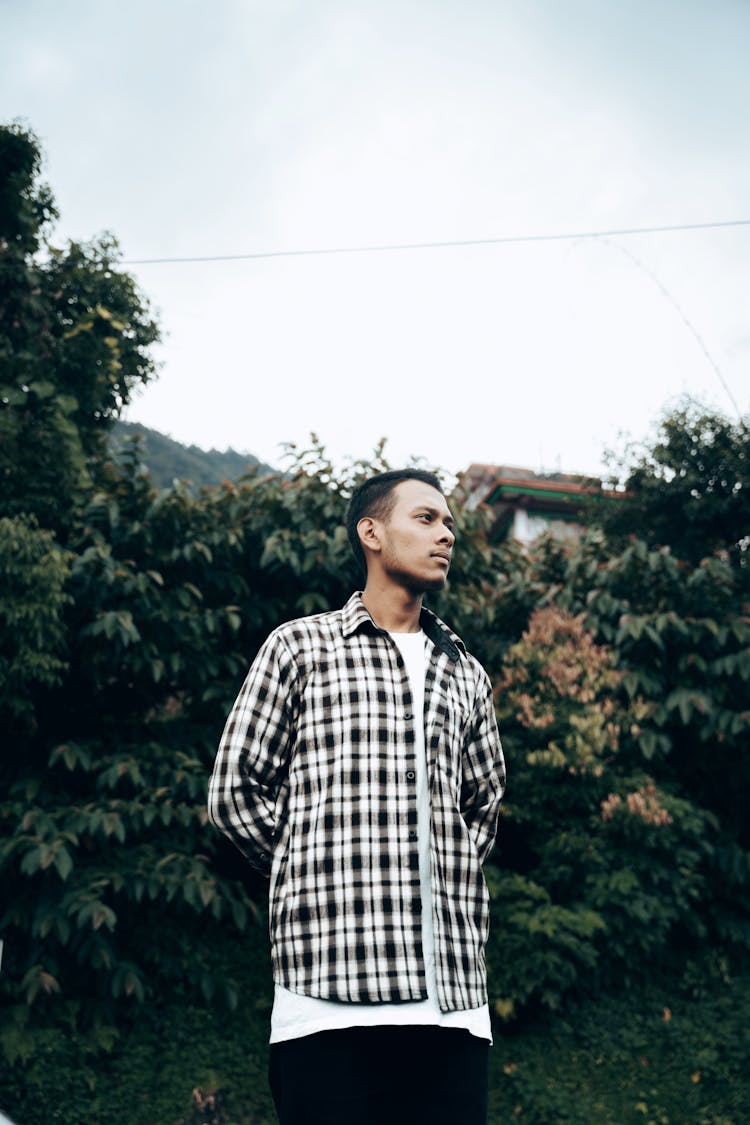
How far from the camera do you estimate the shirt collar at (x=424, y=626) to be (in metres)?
1.91

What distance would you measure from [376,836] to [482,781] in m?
0.41

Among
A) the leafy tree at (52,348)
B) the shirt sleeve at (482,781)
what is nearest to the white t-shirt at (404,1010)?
the shirt sleeve at (482,781)

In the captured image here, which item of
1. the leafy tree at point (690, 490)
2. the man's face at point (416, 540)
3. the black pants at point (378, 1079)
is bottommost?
the black pants at point (378, 1079)

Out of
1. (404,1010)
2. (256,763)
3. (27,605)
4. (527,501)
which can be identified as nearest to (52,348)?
(27,605)

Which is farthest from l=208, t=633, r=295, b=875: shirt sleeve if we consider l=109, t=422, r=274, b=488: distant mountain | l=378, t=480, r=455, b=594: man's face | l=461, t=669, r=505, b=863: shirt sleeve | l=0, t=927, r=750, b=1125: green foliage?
l=109, t=422, r=274, b=488: distant mountain

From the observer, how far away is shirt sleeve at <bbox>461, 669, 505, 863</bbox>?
193cm

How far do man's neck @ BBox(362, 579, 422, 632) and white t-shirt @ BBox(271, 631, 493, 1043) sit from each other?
1.12ft

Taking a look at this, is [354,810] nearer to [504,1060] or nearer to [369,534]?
[369,534]

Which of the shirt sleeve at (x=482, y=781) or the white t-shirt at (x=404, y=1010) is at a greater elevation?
the shirt sleeve at (x=482, y=781)

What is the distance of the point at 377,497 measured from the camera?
2072 mm

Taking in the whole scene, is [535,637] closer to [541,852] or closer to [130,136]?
[541,852]

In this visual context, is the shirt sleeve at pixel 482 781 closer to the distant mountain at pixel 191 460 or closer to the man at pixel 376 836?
the man at pixel 376 836

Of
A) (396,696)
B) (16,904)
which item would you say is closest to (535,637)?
(16,904)

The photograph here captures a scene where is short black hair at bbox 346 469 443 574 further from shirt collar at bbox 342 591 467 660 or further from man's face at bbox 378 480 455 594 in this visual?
shirt collar at bbox 342 591 467 660
